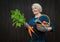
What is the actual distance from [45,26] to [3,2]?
865 millimetres

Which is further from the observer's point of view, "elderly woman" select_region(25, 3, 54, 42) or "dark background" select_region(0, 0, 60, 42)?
"dark background" select_region(0, 0, 60, 42)

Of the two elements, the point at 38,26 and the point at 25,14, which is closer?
the point at 38,26

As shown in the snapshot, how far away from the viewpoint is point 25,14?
7.26 ft

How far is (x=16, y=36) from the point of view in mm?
Result: 2229

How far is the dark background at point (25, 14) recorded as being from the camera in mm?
2199

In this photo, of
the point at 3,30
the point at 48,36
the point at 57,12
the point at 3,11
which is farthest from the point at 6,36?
the point at 57,12

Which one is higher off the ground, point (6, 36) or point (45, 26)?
point (45, 26)

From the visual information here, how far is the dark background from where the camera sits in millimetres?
2199

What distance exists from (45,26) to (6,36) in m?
0.84

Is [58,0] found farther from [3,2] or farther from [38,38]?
[38,38]

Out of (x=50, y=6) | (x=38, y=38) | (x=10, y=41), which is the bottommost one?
(x=10, y=41)

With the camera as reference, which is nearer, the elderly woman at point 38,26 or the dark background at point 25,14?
the elderly woman at point 38,26

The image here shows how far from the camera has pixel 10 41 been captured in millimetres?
2232

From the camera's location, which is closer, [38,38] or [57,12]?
[38,38]
